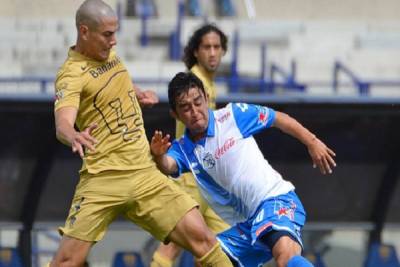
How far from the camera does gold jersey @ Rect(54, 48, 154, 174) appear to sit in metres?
8.17

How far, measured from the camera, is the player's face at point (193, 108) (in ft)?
27.0

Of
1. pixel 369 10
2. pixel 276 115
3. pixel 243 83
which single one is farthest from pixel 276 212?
pixel 369 10

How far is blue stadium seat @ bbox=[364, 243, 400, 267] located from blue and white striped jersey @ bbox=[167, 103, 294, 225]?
8.67 feet

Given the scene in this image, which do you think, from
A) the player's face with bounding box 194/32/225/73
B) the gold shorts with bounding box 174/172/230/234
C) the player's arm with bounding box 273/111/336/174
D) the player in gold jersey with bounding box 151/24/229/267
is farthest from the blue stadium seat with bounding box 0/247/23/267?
the player's arm with bounding box 273/111/336/174

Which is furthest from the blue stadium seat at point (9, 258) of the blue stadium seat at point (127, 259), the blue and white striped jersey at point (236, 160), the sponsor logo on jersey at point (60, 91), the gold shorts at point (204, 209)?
the sponsor logo on jersey at point (60, 91)

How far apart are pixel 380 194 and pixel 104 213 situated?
3.23 meters

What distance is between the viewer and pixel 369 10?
2484 cm

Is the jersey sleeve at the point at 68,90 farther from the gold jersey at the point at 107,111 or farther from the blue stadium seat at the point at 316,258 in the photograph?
the blue stadium seat at the point at 316,258

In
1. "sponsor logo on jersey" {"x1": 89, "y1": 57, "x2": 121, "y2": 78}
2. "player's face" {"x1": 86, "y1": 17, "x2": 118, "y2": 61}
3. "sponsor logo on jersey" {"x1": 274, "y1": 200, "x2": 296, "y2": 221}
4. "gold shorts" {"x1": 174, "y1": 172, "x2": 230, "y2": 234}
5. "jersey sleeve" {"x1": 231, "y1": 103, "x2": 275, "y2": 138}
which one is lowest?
"gold shorts" {"x1": 174, "y1": 172, "x2": 230, "y2": 234}

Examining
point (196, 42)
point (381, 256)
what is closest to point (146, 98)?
point (196, 42)

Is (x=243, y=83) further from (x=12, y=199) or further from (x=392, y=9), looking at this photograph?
(x=392, y=9)

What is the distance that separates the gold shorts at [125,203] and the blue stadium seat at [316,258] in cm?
259

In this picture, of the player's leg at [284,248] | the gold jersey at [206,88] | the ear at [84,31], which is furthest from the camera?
the gold jersey at [206,88]

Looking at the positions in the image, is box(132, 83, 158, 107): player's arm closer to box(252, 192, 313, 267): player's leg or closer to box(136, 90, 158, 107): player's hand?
box(136, 90, 158, 107): player's hand
